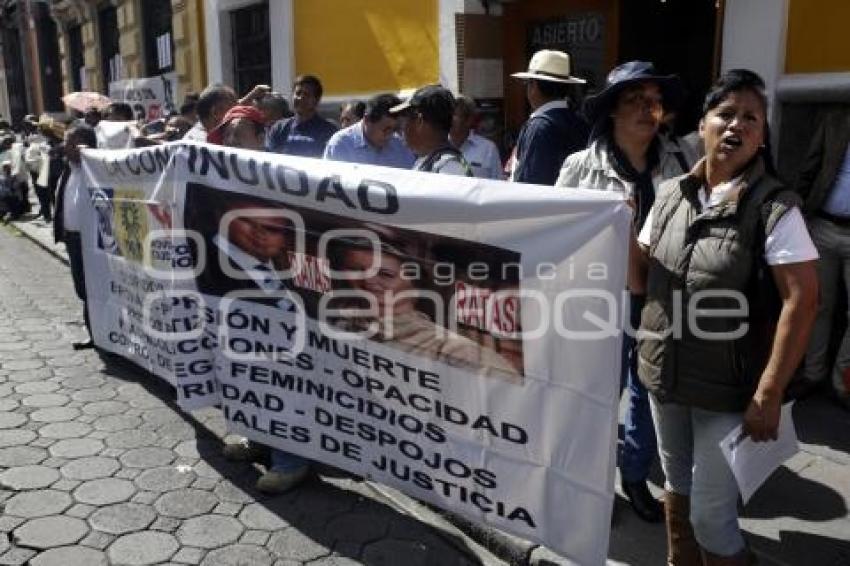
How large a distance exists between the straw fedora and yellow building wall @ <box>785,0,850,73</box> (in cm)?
140

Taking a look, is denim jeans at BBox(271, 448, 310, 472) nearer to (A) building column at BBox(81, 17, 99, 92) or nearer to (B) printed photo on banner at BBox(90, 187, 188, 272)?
(B) printed photo on banner at BBox(90, 187, 188, 272)

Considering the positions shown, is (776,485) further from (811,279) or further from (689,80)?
(689,80)

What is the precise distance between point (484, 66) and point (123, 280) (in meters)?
3.67

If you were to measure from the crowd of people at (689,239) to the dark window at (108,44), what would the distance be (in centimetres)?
1168

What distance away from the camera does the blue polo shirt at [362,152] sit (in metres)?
4.76

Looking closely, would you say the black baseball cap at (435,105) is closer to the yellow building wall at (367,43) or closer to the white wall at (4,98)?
the yellow building wall at (367,43)

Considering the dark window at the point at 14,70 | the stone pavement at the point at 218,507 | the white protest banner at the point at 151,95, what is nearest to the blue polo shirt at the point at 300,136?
the stone pavement at the point at 218,507

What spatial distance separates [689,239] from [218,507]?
7.72 feet

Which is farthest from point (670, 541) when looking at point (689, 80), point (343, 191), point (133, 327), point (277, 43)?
point (277, 43)

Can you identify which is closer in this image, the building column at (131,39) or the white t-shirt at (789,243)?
the white t-shirt at (789,243)

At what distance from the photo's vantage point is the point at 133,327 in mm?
4578

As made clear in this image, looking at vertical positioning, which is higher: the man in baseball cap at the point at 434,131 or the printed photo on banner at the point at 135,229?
the man in baseball cap at the point at 434,131

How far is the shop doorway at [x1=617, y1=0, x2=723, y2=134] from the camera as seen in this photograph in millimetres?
5383

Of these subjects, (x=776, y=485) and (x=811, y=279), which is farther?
Result: (x=776, y=485)
